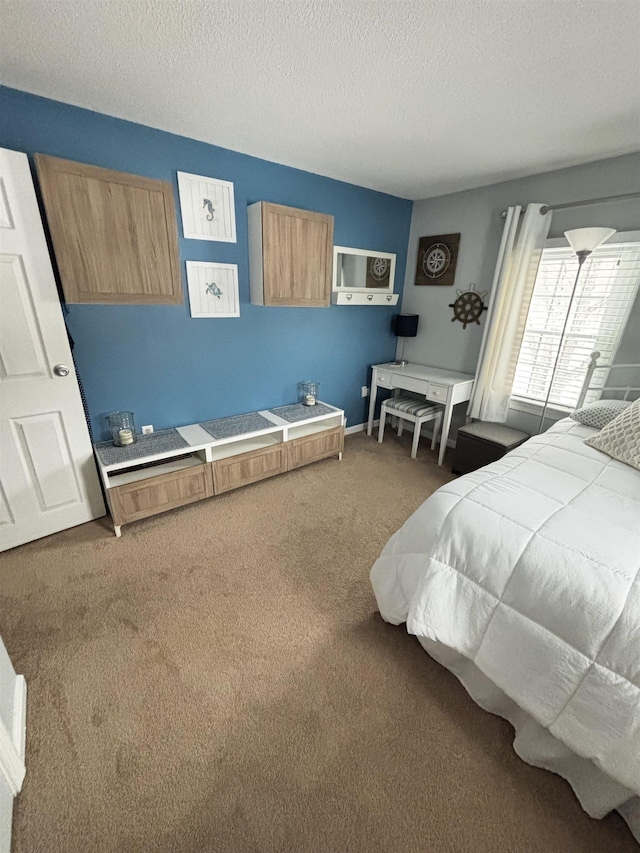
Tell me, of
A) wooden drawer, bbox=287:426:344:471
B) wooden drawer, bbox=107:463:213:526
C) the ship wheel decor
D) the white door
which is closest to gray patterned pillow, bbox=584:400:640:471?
the ship wheel decor

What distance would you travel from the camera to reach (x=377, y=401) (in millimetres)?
4004

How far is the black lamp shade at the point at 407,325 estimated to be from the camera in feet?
11.5

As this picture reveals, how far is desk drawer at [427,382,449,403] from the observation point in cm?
304

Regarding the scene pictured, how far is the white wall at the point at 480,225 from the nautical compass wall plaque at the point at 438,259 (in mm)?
53

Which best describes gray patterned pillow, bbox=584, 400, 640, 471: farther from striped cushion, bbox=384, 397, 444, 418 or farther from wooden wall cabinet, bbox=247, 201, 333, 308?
wooden wall cabinet, bbox=247, 201, 333, 308

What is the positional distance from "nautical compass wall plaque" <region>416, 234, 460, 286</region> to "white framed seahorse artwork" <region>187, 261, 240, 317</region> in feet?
6.40

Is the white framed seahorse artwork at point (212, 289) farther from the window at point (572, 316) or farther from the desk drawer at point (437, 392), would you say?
the window at point (572, 316)

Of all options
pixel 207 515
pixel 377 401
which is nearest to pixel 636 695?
pixel 207 515

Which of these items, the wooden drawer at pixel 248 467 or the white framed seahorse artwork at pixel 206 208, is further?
the wooden drawer at pixel 248 467

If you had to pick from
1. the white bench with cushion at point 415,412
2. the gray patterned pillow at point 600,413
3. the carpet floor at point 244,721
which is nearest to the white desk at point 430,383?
the white bench with cushion at point 415,412

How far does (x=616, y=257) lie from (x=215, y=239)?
279 cm

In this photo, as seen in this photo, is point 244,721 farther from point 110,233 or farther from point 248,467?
point 110,233

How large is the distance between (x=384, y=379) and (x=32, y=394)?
2.80m

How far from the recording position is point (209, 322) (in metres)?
2.56
